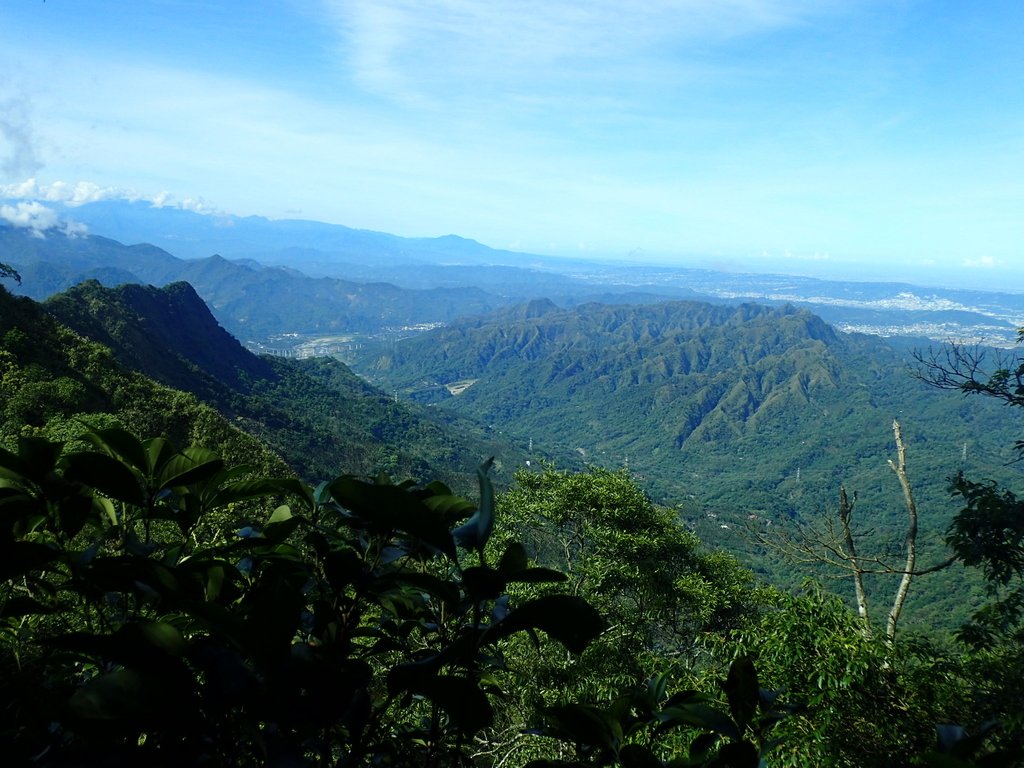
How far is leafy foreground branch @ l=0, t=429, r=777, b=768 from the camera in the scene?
66 centimetres

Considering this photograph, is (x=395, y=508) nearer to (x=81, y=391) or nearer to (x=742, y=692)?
(x=742, y=692)

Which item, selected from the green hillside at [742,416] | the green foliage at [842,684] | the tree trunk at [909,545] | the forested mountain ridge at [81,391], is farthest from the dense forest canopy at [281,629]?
the green hillside at [742,416]

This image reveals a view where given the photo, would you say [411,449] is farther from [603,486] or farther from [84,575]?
[84,575]

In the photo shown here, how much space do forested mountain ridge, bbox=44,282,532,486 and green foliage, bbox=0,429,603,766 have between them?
84.8ft

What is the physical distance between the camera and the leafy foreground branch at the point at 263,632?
0.66m

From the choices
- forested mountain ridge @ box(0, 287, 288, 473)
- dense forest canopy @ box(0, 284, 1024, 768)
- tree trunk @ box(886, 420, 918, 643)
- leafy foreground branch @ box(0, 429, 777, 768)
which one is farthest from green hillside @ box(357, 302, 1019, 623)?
leafy foreground branch @ box(0, 429, 777, 768)

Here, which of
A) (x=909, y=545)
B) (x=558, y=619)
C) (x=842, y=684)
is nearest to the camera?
(x=558, y=619)

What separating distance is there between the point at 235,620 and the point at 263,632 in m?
0.03

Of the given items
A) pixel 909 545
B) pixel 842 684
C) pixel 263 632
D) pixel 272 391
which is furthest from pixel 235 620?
pixel 272 391

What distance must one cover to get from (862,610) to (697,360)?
188859 millimetres

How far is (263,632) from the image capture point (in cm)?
67

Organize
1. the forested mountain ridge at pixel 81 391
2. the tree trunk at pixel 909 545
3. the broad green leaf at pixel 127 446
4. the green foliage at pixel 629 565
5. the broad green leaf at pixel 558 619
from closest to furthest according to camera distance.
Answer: the broad green leaf at pixel 558 619 → the broad green leaf at pixel 127 446 → the tree trunk at pixel 909 545 → the green foliage at pixel 629 565 → the forested mountain ridge at pixel 81 391

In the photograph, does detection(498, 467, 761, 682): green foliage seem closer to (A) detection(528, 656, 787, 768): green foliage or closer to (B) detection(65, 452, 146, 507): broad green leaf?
(A) detection(528, 656, 787, 768): green foliage

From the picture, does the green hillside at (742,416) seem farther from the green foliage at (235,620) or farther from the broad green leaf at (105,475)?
the broad green leaf at (105,475)
